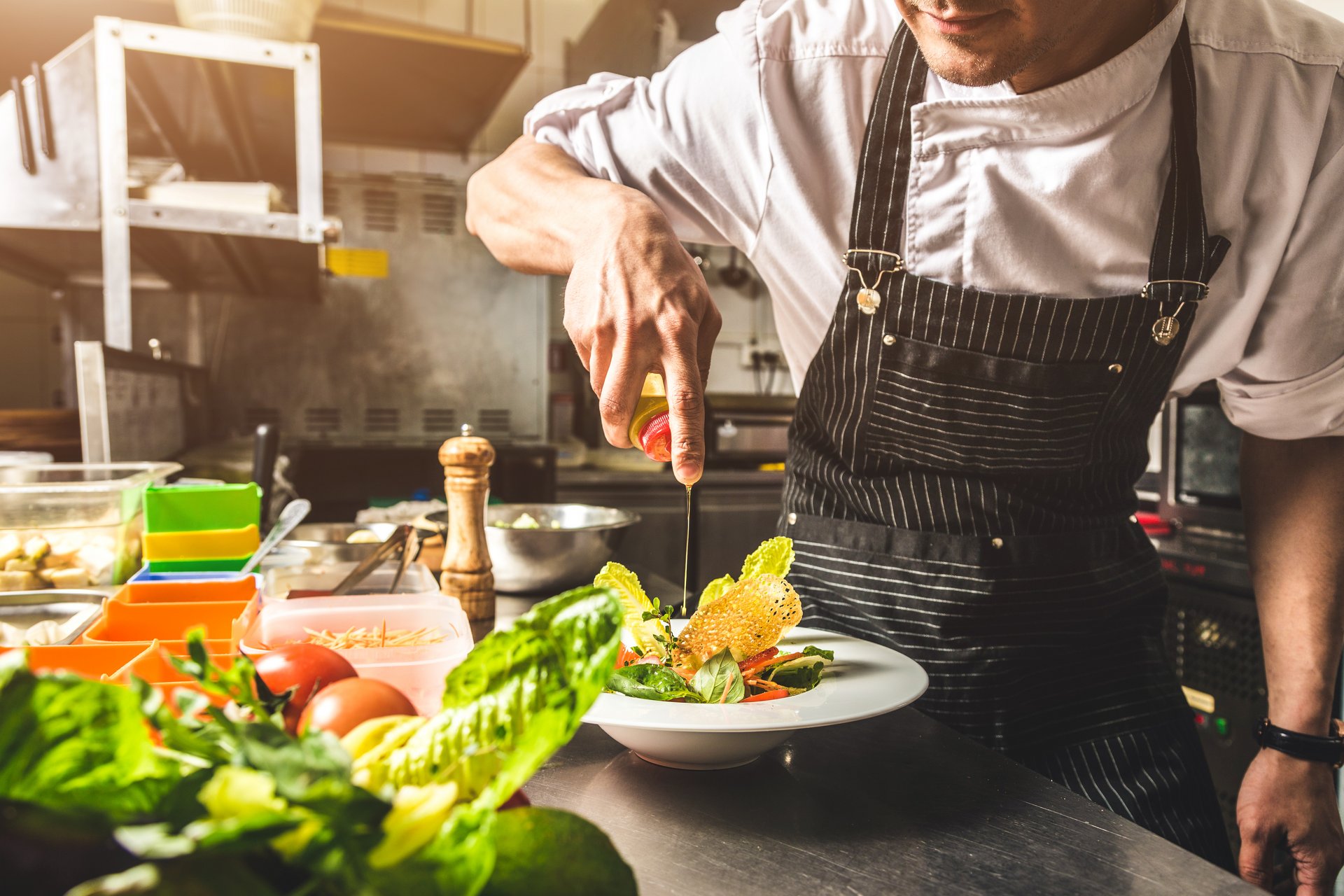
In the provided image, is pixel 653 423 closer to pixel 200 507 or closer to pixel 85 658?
pixel 85 658

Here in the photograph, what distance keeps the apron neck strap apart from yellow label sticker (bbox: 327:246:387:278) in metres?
2.89

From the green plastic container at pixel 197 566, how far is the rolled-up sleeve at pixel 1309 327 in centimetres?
144

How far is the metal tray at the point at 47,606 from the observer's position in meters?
1.04

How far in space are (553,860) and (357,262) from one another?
3.62 m

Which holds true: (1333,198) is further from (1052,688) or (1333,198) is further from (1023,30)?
(1052,688)

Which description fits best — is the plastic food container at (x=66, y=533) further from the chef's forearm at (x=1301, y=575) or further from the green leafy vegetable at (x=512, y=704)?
the chef's forearm at (x=1301, y=575)

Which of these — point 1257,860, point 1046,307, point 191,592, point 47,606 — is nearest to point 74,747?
point 191,592

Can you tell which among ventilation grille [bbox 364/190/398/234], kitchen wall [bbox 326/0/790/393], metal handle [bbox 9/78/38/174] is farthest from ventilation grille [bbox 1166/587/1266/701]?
ventilation grille [bbox 364/190/398/234]

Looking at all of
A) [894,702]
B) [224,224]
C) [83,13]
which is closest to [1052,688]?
[894,702]

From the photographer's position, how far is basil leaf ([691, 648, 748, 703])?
31.4 inches

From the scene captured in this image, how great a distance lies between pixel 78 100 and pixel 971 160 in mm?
2165

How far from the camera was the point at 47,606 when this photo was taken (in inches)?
41.7

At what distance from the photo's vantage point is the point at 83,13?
3.32 m

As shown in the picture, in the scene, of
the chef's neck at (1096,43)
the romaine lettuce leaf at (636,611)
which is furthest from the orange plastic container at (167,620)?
the chef's neck at (1096,43)
